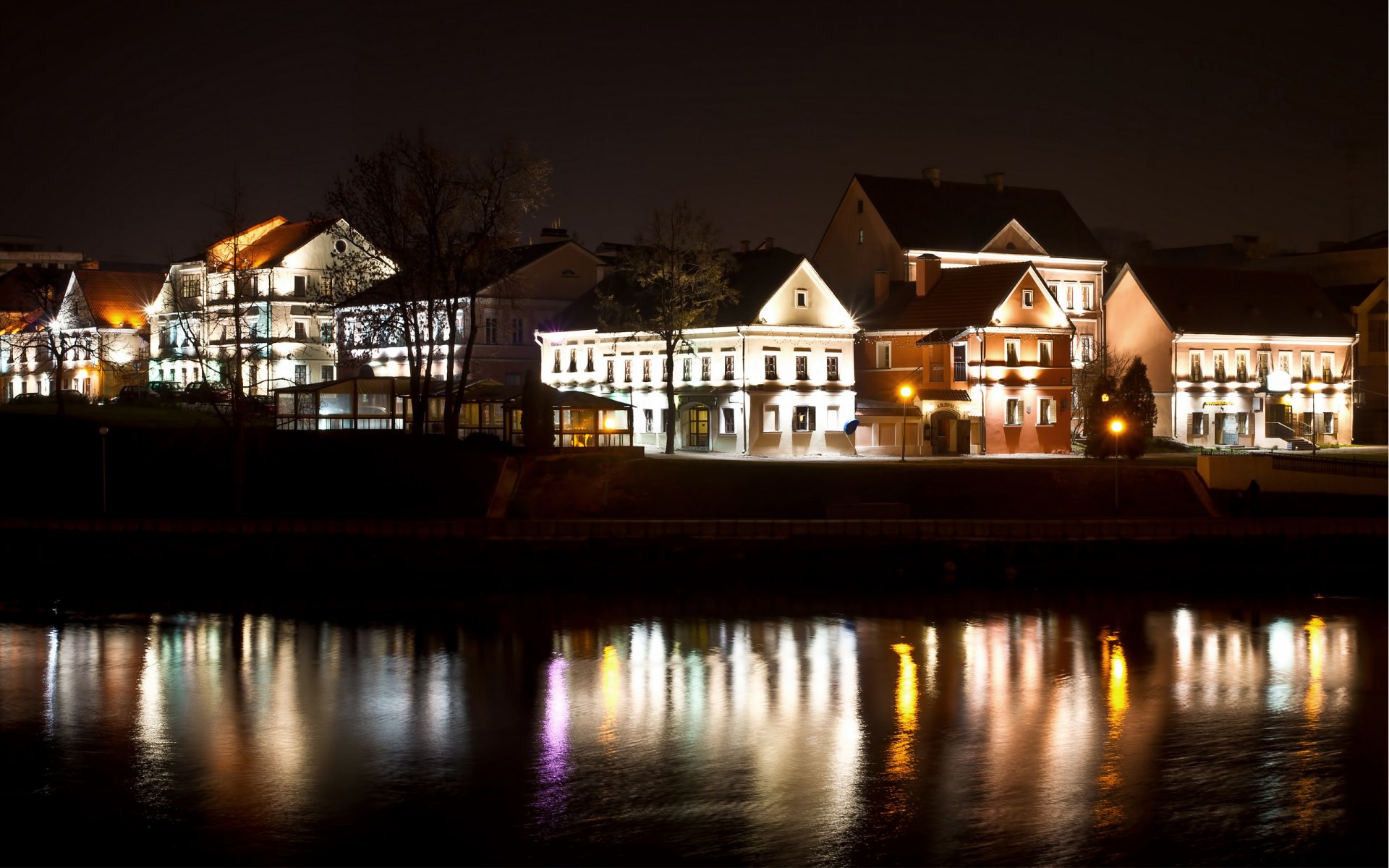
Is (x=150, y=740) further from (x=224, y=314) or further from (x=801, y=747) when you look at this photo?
(x=224, y=314)

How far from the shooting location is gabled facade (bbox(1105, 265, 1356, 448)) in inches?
3231

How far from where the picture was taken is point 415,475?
183 ft

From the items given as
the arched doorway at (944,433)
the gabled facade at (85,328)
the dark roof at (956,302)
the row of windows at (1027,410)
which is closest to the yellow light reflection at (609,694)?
the arched doorway at (944,433)

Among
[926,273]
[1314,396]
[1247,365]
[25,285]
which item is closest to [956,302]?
[926,273]

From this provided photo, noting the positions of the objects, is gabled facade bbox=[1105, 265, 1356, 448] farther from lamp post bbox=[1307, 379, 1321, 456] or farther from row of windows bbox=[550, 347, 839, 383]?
row of windows bbox=[550, 347, 839, 383]

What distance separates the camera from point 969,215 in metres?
86.8

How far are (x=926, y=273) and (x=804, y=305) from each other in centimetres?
884

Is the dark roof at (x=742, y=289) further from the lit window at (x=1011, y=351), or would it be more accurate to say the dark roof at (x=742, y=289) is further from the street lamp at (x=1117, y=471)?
the street lamp at (x=1117, y=471)

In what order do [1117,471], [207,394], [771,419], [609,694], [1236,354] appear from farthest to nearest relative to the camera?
[1236,354] < [771,419] < [207,394] < [1117,471] < [609,694]

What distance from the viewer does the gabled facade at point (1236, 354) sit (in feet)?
269

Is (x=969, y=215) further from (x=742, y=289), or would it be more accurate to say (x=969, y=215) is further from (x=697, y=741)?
(x=697, y=741)

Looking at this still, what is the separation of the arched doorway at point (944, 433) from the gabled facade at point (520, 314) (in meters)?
20.4

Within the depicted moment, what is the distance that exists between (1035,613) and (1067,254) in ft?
159

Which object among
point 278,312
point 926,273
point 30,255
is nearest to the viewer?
point 926,273
